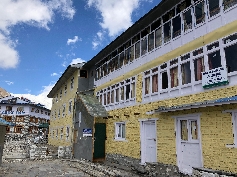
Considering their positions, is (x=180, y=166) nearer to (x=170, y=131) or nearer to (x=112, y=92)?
(x=170, y=131)

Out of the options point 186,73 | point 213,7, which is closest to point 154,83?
point 186,73

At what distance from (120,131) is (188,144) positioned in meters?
6.75

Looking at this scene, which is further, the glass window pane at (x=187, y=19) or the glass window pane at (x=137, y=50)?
the glass window pane at (x=137, y=50)

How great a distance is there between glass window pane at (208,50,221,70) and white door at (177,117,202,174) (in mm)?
2533

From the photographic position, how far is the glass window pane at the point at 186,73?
10.2 meters

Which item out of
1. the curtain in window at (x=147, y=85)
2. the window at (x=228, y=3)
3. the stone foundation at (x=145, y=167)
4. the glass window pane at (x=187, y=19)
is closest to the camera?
the window at (x=228, y=3)

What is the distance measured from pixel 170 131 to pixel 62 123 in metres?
21.1

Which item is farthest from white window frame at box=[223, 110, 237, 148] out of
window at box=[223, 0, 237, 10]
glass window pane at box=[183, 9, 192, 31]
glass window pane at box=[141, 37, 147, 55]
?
glass window pane at box=[141, 37, 147, 55]

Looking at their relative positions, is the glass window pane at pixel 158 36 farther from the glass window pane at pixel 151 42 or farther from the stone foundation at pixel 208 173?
the stone foundation at pixel 208 173

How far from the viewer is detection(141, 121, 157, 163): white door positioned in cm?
1227

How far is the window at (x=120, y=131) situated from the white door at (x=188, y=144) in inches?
226

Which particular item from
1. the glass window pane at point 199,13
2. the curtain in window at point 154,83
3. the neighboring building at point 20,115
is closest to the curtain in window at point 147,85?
the curtain in window at point 154,83

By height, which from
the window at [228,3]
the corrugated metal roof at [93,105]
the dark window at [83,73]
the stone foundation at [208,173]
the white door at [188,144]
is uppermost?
the dark window at [83,73]

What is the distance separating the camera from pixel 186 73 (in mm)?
10359
